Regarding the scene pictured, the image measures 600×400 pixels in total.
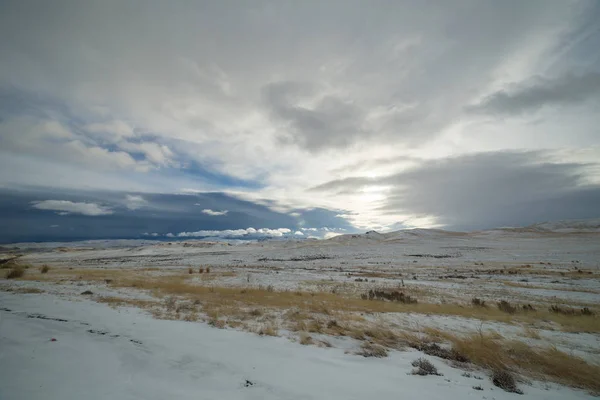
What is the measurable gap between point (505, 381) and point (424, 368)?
1797mm

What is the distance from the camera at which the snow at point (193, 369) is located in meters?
5.65

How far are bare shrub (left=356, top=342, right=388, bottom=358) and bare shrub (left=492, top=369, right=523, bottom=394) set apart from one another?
110 inches

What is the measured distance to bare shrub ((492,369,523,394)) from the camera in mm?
6500

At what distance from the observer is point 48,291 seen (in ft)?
59.7

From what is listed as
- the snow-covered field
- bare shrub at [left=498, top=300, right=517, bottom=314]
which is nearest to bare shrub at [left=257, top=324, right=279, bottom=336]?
the snow-covered field

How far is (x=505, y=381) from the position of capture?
22.2ft

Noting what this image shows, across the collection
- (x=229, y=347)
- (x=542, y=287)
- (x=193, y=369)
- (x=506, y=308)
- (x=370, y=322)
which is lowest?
(x=542, y=287)

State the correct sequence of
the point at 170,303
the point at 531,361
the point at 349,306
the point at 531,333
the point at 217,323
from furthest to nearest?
the point at 349,306
the point at 170,303
the point at 217,323
the point at 531,333
the point at 531,361

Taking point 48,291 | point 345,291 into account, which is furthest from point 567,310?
point 48,291

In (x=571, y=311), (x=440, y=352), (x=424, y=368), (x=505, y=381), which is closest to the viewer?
(x=505, y=381)

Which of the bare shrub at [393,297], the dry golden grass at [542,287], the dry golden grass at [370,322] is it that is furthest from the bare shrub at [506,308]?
the dry golden grass at [542,287]

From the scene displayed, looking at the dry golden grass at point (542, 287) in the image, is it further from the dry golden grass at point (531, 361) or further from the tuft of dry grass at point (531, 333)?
the dry golden grass at point (531, 361)

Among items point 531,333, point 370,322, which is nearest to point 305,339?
point 370,322

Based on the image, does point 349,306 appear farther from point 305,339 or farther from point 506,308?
point 506,308
